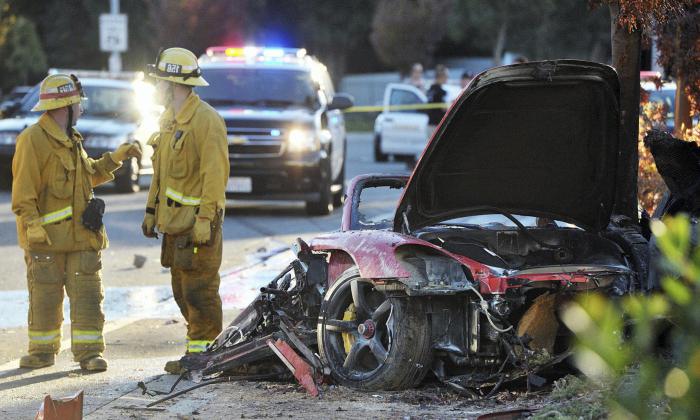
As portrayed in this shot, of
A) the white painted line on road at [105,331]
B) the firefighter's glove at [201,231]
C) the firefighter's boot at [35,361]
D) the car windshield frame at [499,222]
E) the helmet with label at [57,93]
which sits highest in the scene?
the helmet with label at [57,93]

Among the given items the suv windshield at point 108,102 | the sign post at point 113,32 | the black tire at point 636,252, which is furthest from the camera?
the sign post at point 113,32

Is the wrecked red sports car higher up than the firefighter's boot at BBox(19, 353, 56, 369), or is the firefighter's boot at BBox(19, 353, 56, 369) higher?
the wrecked red sports car

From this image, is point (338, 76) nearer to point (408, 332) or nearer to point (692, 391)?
point (408, 332)

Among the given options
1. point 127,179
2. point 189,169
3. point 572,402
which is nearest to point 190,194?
point 189,169

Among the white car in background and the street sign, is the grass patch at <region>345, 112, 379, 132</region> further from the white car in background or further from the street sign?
the white car in background

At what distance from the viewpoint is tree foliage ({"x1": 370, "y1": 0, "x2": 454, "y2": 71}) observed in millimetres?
48594

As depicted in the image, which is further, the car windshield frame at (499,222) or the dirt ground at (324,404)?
the car windshield frame at (499,222)

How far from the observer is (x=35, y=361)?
706 cm

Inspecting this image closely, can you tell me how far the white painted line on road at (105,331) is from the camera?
7.18 metres

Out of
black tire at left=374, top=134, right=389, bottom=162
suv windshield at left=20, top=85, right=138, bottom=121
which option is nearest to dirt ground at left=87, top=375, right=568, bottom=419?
suv windshield at left=20, top=85, right=138, bottom=121

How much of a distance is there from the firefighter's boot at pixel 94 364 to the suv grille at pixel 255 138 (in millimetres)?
8886

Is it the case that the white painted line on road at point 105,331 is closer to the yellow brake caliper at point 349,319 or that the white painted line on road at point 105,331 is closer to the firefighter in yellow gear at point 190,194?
the firefighter in yellow gear at point 190,194

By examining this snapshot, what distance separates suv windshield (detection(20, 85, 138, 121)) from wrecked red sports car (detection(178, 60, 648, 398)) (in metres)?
13.2

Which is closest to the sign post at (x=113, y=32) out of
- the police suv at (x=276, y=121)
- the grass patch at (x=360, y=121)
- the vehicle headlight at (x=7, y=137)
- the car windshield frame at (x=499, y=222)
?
the vehicle headlight at (x=7, y=137)
